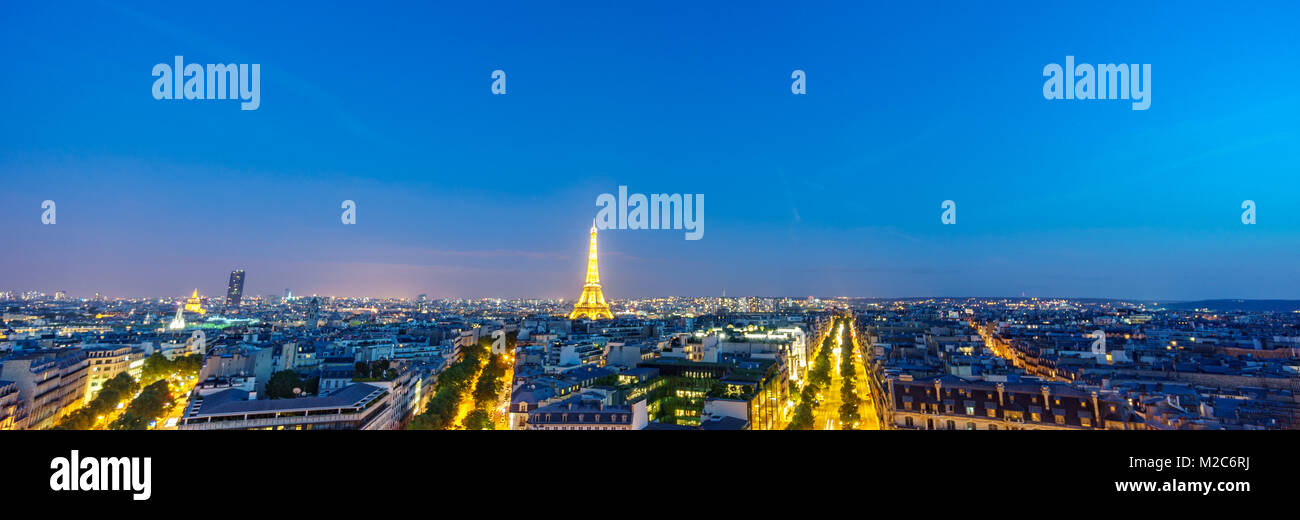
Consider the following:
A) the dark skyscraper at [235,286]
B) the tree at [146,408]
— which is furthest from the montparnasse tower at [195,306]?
the tree at [146,408]

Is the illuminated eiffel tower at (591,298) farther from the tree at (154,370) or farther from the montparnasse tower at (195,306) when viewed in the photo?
the montparnasse tower at (195,306)

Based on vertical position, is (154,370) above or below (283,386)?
below

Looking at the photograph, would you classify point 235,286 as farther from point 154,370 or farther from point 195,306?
point 154,370

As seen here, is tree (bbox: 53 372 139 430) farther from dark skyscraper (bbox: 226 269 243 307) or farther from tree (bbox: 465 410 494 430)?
dark skyscraper (bbox: 226 269 243 307)

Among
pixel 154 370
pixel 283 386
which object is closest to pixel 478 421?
pixel 283 386

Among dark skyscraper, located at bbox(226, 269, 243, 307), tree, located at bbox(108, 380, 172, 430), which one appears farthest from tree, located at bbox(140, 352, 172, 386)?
dark skyscraper, located at bbox(226, 269, 243, 307)
